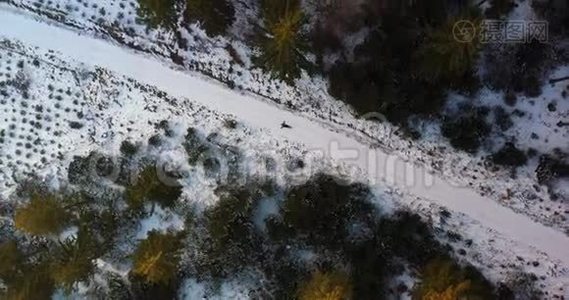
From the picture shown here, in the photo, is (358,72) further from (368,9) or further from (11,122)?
(11,122)

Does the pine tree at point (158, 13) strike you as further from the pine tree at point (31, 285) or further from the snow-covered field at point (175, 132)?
the pine tree at point (31, 285)

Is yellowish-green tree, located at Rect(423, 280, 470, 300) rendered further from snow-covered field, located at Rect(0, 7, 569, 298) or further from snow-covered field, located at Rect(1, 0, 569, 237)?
snow-covered field, located at Rect(1, 0, 569, 237)

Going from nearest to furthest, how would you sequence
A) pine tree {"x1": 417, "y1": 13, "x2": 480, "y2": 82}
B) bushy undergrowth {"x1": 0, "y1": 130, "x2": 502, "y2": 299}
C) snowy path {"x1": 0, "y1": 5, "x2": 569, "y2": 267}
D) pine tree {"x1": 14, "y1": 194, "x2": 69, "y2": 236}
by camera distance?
pine tree {"x1": 417, "y1": 13, "x2": 480, "y2": 82}, pine tree {"x1": 14, "y1": 194, "x2": 69, "y2": 236}, snowy path {"x1": 0, "y1": 5, "x2": 569, "y2": 267}, bushy undergrowth {"x1": 0, "y1": 130, "x2": 502, "y2": 299}

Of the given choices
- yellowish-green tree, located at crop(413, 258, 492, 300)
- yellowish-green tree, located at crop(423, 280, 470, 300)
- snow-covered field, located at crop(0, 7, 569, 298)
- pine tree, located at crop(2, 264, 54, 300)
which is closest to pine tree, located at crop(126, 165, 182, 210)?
snow-covered field, located at crop(0, 7, 569, 298)

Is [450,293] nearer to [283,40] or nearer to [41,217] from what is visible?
[283,40]

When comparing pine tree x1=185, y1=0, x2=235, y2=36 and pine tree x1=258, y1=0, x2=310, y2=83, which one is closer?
pine tree x1=258, y1=0, x2=310, y2=83

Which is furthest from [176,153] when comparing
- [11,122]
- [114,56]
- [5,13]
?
[5,13]
